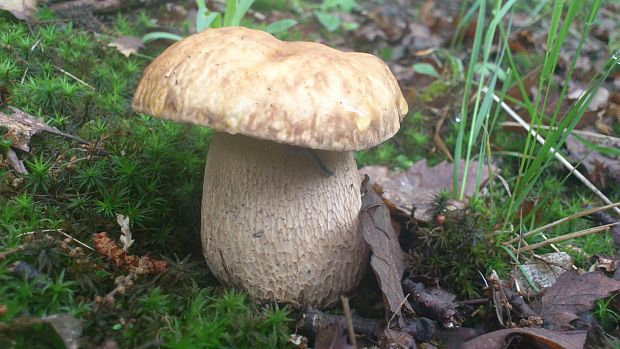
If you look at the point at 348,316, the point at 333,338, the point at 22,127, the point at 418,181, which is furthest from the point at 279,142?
the point at 418,181

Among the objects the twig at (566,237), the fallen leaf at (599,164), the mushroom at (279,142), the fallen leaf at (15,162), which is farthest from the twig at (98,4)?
the fallen leaf at (599,164)

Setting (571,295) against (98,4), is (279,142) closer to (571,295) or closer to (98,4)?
(571,295)

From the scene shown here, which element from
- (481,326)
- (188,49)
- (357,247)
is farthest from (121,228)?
(481,326)

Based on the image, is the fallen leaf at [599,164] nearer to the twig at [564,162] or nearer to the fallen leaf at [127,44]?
the twig at [564,162]

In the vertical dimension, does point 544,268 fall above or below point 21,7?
below

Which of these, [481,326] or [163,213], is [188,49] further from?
[481,326]

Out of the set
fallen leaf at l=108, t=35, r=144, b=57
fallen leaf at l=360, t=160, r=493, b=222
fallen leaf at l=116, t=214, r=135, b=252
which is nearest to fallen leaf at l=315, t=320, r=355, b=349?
fallen leaf at l=116, t=214, r=135, b=252
